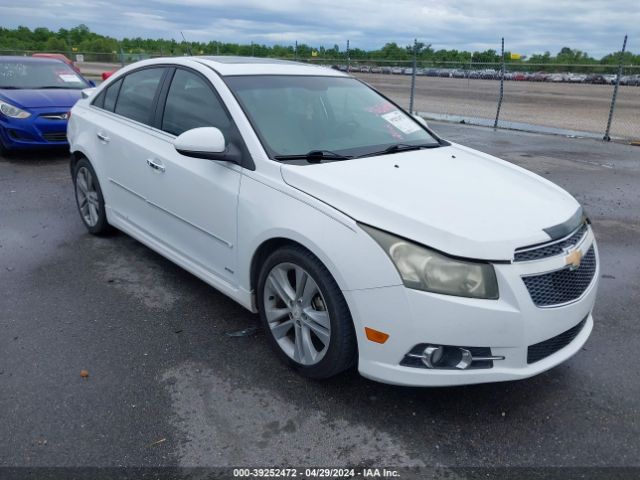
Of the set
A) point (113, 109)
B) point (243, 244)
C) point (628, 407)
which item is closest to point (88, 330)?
point (243, 244)

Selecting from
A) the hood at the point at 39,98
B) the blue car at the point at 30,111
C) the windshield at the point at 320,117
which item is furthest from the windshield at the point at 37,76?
the windshield at the point at 320,117

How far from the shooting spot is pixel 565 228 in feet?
9.10

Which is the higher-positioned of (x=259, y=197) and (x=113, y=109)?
(x=113, y=109)

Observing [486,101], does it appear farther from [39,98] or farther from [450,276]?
[450,276]

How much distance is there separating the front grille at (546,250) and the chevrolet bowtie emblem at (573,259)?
38 millimetres

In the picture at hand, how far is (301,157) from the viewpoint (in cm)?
322

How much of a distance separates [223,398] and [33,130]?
7.09 meters

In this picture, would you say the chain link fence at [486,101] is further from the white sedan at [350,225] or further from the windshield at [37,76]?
the white sedan at [350,225]

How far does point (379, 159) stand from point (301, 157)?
478 mm

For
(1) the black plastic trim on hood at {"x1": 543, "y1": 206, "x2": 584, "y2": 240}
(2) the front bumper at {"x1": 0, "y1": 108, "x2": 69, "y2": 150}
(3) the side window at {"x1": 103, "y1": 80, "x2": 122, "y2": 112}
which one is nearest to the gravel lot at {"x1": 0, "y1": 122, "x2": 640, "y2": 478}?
(1) the black plastic trim on hood at {"x1": 543, "y1": 206, "x2": 584, "y2": 240}

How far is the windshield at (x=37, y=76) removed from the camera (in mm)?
9188

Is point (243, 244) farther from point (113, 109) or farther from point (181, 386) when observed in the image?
point (113, 109)

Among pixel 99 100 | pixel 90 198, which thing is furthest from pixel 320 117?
pixel 90 198

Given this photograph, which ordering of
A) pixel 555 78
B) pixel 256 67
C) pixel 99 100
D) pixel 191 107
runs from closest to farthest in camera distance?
pixel 191 107 < pixel 256 67 < pixel 99 100 < pixel 555 78
